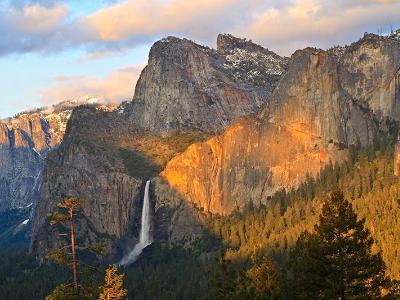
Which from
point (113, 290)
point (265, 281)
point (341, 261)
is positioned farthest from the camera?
point (265, 281)

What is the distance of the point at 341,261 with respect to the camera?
5438 centimetres

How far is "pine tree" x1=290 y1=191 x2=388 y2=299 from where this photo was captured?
54219 millimetres

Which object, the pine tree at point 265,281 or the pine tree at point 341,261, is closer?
the pine tree at point 341,261

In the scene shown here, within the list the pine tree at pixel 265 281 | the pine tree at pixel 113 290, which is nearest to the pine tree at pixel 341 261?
the pine tree at pixel 113 290

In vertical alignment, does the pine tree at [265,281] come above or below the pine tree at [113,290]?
below

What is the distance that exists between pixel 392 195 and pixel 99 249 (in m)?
158

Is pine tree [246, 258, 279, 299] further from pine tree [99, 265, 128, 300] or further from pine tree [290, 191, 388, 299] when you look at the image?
pine tree [99, 265, 128, 300]

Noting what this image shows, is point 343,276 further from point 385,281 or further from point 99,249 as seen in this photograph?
point 99,249

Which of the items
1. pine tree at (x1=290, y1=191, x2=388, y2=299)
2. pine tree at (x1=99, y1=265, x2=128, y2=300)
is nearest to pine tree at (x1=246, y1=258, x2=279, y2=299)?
pine tree at (x1=290, y1=191, x2=388, y2=299)

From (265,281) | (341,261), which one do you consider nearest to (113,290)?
(341,261)

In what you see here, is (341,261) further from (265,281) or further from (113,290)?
(265,281)

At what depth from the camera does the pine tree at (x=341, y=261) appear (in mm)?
54219

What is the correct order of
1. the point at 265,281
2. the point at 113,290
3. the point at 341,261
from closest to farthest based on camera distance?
the point at 113,290 < the point at 341,261 < the point at 265,281

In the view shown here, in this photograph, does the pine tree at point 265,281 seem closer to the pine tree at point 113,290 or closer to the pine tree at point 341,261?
the pine tree at point 341,261
